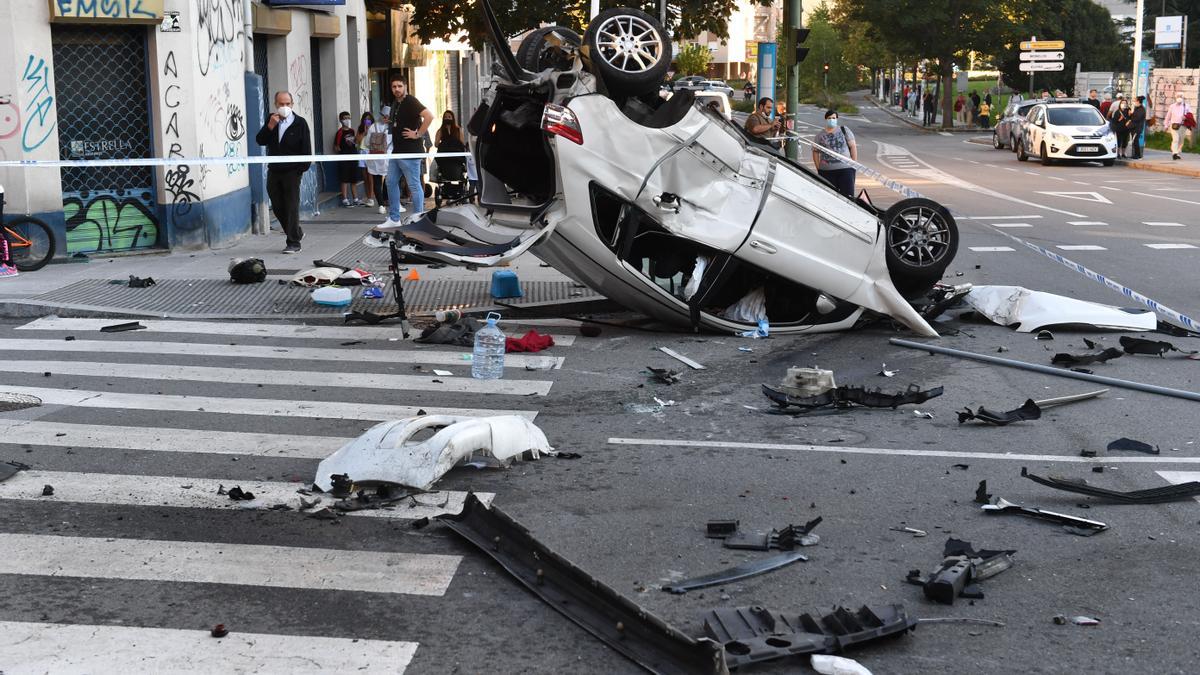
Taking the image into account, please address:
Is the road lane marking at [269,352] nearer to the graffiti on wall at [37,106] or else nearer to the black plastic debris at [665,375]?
the black plastic debris at [665,375]

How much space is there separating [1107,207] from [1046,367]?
15707mm

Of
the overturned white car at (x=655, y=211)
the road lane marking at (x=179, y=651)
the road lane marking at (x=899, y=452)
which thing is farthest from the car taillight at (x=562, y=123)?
the road lane marking at (x=179, y=651)

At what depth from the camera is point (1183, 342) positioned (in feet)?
38.0

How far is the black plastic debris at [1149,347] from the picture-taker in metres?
11.0

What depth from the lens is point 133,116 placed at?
55.7ft

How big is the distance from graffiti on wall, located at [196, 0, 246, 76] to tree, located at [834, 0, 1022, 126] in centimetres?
5671

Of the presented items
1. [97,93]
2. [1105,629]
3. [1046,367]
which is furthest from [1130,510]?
[97,93]

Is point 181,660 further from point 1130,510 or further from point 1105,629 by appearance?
point 1130,510

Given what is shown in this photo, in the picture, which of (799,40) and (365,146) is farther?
(799,40)

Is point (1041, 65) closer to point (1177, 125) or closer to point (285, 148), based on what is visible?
point (1177, 125)

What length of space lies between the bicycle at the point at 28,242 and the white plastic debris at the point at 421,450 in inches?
355

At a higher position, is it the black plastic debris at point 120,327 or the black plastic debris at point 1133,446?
the black plastic debris at point 120,327

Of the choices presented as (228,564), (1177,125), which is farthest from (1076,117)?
(228,564)

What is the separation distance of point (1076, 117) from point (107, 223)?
99.4 feet
